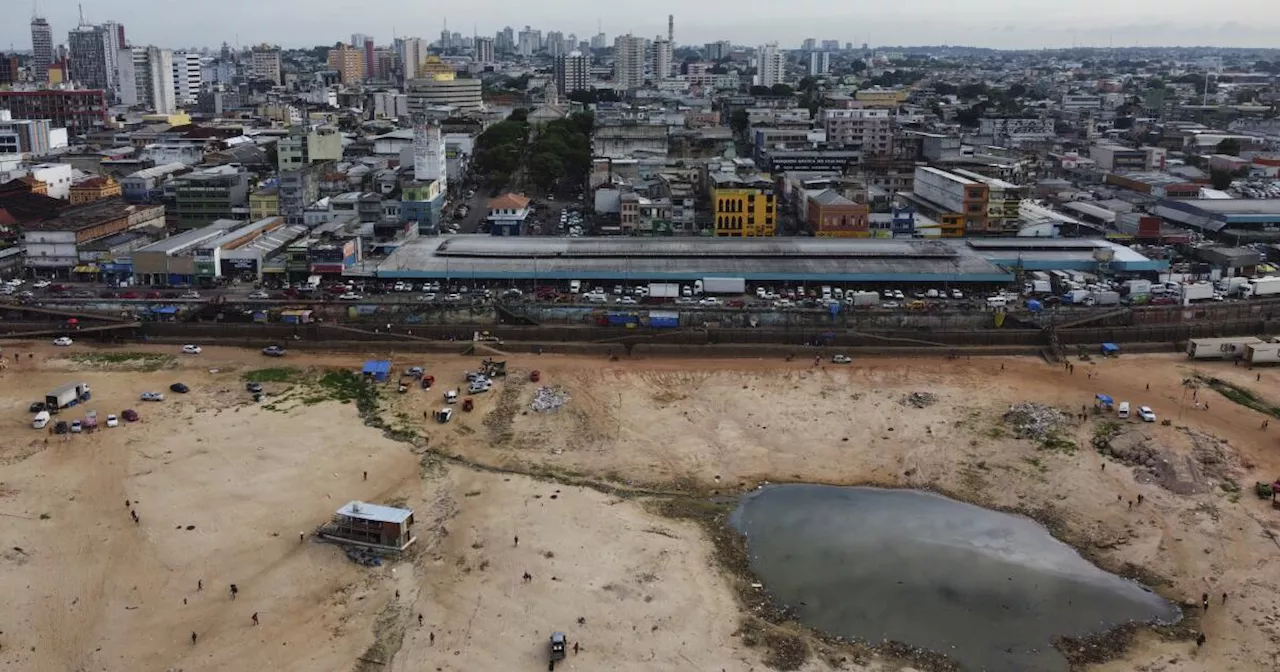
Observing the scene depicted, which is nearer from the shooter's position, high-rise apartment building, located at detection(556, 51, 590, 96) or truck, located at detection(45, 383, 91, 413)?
truck, located at detection(45, 383, 91, 413)

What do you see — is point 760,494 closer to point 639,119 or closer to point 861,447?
point 861,447

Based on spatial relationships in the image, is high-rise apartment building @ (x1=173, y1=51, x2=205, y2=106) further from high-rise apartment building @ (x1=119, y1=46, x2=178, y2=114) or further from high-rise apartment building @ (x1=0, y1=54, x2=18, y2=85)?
high-rise apartment building @ (x1=0, y1=54, x2=18, y2=85)

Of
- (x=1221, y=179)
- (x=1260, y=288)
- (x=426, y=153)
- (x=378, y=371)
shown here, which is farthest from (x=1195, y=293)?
(x=426, y=153)

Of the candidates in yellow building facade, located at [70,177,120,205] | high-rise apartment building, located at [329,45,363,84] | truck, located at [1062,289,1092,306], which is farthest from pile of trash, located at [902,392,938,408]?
high-rise apartment building, located at [329,45,363,84]

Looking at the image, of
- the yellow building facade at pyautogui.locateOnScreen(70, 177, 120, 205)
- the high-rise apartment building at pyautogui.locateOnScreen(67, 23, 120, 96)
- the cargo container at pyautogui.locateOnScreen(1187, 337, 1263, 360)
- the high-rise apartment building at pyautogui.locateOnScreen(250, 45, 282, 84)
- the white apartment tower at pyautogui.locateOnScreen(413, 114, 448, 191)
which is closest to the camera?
the cargo container at pyautogui.locateOnScreen(1187, 337, 1263, 360)

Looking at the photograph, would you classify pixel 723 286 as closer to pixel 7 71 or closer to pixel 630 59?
pixel 7 71

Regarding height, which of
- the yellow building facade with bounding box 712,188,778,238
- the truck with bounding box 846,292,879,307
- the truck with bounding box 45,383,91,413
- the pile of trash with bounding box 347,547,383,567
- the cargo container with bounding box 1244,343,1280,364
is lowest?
the pile of trash with bounding box 347,547,383,567

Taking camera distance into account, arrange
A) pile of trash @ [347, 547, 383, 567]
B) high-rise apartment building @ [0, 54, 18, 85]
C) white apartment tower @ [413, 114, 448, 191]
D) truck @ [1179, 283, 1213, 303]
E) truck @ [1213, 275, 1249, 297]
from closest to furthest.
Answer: pile of trash @ [347, 547, 383, 567] < truck @ [1179, 283, 1213, 303] < truck @ [1213, 275, 1249, 297] < white apartment tower @ [413, 114, 448, 191] < high-rise apartment building @ [0, 54, 18, 85]
